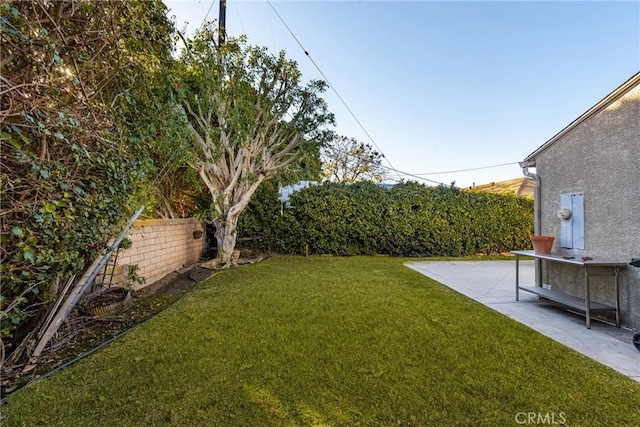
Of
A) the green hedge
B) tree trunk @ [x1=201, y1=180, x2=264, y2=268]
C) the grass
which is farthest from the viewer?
the green hedge

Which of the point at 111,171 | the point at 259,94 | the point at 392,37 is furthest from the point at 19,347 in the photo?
the point at 392,37

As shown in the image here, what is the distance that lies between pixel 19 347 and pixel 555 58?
1210 cm

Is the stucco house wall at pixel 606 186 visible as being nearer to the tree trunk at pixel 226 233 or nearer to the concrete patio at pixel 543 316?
the concrete patio at pixel 543 316

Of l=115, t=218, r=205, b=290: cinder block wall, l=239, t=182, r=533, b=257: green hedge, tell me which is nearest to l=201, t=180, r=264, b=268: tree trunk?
l=115, t=218, r=205, b=290: cinder block wall

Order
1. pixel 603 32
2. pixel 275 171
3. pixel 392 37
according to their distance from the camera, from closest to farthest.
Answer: pixel 603 32 → pixel 275 171 → pixel 392 37

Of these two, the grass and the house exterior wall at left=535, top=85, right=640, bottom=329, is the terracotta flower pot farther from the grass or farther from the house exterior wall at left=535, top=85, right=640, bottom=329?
the grass

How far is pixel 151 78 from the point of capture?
357cm

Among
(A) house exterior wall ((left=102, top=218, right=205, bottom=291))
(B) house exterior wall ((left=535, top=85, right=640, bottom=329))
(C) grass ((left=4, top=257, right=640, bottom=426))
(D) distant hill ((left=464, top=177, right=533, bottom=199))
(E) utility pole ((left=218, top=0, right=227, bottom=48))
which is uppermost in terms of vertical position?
(E) utility pole ((left=218, top=0, right=227, bottom=48))

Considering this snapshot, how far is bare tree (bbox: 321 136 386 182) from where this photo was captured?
19562 mm

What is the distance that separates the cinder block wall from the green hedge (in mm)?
1943

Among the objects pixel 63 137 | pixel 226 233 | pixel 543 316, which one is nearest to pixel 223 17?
pixel 226 233

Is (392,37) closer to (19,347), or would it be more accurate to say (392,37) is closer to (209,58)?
(209,58)

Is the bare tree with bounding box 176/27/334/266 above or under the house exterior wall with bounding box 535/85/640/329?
above

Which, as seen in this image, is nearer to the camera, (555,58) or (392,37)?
(555,58)
